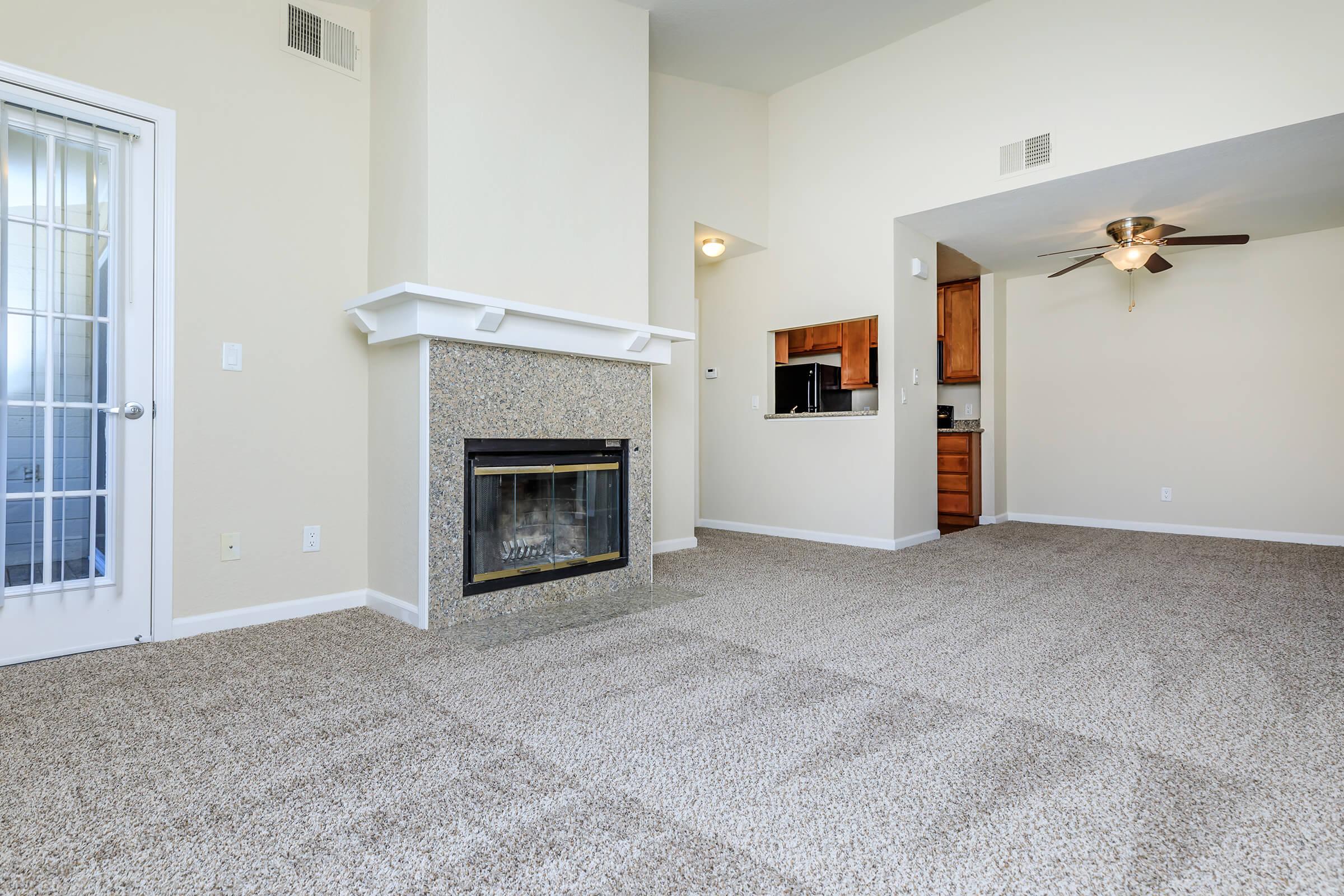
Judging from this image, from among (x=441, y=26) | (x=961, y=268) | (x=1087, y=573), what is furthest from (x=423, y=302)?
(x=961, y=268)

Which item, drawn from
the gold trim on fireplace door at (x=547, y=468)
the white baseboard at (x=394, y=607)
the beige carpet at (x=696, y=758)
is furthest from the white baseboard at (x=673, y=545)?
the white baseboard at (x=394, y=607)

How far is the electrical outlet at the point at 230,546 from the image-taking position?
9.26ft

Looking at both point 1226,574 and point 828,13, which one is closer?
point 1226,574

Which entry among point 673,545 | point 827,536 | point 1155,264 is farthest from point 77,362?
point 1155,264

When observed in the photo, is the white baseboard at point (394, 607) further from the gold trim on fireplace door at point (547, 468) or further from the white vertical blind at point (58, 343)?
the white vertical blind at point (58, 343)

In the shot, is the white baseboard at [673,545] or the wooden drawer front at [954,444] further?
the wooden drawer front at [954,444]

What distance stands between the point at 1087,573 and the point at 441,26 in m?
4.34

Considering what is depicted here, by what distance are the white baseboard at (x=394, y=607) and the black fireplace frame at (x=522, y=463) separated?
226mm

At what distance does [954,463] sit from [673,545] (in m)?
3.06

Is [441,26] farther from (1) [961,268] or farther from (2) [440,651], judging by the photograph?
(1) [961,268]

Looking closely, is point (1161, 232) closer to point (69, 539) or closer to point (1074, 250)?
point (1074, 250)

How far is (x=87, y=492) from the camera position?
8.33 ft

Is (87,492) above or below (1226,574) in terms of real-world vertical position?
above

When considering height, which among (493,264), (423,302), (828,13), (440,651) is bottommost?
(440,651)
